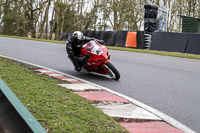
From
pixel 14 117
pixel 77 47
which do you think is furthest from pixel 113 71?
pixel 14 117

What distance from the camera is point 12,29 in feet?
215

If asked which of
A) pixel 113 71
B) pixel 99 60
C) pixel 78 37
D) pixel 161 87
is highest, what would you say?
pixel 78 37

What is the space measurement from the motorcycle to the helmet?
0.77 ft

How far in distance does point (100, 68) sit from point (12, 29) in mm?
60800

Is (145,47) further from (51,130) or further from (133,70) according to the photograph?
(51,130)

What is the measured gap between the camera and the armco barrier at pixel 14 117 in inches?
80.4

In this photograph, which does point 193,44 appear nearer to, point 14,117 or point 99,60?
point 99,60

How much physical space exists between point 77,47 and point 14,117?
6.46 m

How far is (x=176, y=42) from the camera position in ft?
56.6

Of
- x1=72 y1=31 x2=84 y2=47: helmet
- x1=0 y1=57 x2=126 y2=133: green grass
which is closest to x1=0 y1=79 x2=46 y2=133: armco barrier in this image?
x1=0 y1=57 x2=126 y2=133: green grass

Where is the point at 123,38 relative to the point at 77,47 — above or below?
above

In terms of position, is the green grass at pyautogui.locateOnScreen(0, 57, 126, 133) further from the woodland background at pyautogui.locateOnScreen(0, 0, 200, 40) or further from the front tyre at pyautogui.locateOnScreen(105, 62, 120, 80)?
the woodland background at pyautogui.locateOnScreen(0, 0, 200, 40)

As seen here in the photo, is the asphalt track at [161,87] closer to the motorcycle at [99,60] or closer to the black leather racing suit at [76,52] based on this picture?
the motorcycle at [99,60]

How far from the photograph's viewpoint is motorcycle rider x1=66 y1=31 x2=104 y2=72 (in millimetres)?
8395
